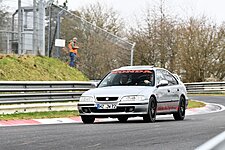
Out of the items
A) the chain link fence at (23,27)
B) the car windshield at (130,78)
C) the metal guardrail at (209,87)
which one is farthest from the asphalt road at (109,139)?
the metal guardrail at (209,87)

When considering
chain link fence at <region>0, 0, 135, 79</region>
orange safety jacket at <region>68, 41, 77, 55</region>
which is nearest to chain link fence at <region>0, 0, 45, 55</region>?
chain link fence at <region>0, 0, 135, 79</region>

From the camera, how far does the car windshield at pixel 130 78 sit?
537 inches

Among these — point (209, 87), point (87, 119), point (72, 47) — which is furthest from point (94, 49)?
point (209, 87)

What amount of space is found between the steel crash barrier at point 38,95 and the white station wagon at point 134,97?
1.01 meters

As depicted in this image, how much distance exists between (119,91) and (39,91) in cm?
411

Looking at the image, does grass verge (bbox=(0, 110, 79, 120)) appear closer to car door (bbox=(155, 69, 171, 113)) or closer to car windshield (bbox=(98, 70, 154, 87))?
car windshield (bbox=(98, 70, 154, 87))

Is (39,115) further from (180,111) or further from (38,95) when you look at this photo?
(180,111)

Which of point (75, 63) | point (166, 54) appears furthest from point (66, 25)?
point (166, 54)

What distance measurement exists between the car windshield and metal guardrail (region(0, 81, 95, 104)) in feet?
1.77

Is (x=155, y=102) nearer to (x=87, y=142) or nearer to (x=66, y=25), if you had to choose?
(x=87, y=142)

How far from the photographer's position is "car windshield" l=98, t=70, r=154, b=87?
44.8ft

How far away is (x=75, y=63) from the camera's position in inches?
915

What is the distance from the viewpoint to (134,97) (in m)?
12.7

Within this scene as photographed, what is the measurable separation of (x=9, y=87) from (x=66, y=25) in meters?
7.01
